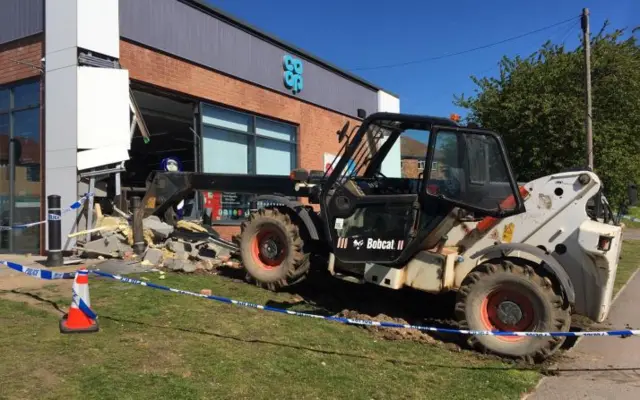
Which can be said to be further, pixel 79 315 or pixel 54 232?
pixel 54 232

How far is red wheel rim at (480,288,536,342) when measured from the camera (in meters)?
5.71

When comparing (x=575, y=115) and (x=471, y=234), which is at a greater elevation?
(x=575, y=115)

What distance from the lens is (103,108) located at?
35.3 feet

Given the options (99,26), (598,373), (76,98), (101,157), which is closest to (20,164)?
(101,157)

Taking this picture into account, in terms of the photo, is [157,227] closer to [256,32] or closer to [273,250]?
[273,250]

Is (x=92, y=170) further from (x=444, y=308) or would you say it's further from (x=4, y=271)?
(x=444, y=308)

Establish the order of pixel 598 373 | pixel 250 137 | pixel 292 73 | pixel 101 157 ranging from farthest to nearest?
pixel 292 73 → pixel 250 137 → pixel 101 157 → pixel 598 373

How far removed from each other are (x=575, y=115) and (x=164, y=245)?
49.6 ft

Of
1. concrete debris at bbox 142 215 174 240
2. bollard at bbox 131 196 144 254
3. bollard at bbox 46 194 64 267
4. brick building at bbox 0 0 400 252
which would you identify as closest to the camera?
bollard at bbox 46 194 64 267

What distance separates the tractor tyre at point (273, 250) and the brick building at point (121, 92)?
1895 millimetres

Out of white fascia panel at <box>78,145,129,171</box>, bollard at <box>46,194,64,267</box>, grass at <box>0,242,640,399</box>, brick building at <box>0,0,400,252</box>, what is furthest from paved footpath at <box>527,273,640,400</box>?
white fascia panel at <box>78,145,129,171</box>

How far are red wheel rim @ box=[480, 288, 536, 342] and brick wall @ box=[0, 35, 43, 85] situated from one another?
9930mm

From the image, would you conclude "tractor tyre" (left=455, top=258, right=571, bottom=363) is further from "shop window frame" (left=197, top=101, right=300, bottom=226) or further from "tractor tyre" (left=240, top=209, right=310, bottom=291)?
"shop window frame" (left=197, top=101, right=300, bottom=226)

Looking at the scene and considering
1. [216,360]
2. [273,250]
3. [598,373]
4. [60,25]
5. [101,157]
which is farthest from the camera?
[101,157]
